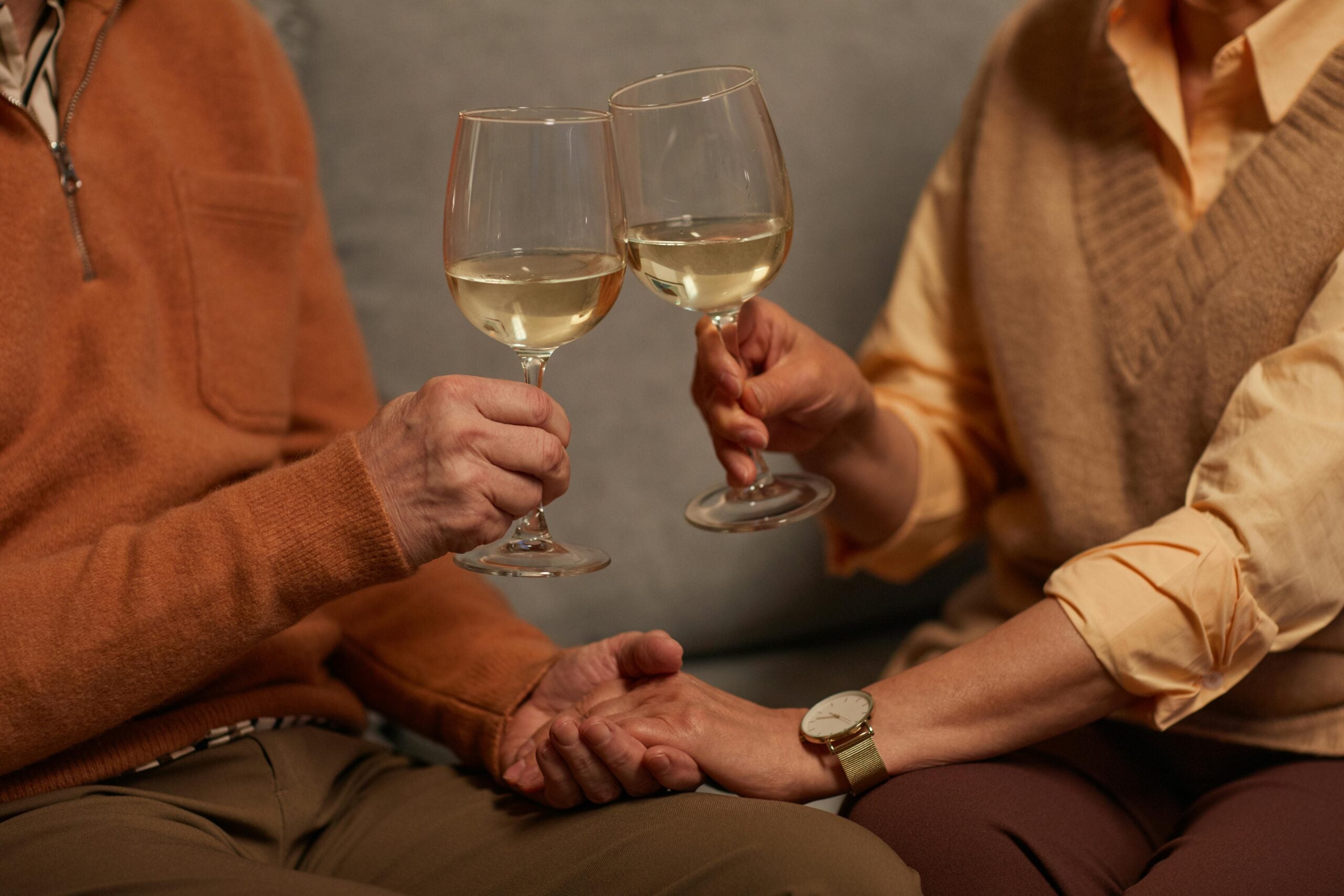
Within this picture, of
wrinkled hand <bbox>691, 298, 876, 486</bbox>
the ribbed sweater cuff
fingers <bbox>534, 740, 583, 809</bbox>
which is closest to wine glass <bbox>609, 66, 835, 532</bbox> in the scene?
wrinkled hand <bbox>691, 298, 876, 486</bbox>

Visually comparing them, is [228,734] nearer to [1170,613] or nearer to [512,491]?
[512,491]

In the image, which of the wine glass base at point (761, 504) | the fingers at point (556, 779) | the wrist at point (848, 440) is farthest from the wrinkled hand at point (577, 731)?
the wrist at point (848, 440)

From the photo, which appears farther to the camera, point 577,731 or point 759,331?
point 759,331

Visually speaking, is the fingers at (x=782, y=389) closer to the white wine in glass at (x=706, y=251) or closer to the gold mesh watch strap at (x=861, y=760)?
the white wine in glass at (x=706, y=251)

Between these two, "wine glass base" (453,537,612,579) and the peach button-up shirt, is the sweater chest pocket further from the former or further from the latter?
the peach button-up shirt

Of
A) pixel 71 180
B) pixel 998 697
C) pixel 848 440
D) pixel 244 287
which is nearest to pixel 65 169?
pixel 71 180

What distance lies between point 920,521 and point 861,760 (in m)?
0.43

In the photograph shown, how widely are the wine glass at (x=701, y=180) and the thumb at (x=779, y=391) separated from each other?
144mm

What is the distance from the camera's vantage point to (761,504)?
0.99m

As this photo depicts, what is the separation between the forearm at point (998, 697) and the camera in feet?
3.00

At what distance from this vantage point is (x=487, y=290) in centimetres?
78

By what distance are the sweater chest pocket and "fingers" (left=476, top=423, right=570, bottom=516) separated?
389 millimetres

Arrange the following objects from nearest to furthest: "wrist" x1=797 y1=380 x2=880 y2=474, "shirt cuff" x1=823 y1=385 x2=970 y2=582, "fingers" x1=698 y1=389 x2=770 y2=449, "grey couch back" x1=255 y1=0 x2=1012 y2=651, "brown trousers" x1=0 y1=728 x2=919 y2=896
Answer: "brown trousers" x1=0 y1=728 x2=919 y2=896
"fingers" x1=698 y1=389 x2=770 y2=449
"wrist" x1=797 y1=380 x2=880 y2=474
"shirt cuff" x1=823 y1=385 x2=970 y2=582
"grey couch back" x1=255 y1=0 x2=1012 y2=651

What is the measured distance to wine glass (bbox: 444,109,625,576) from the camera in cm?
77
